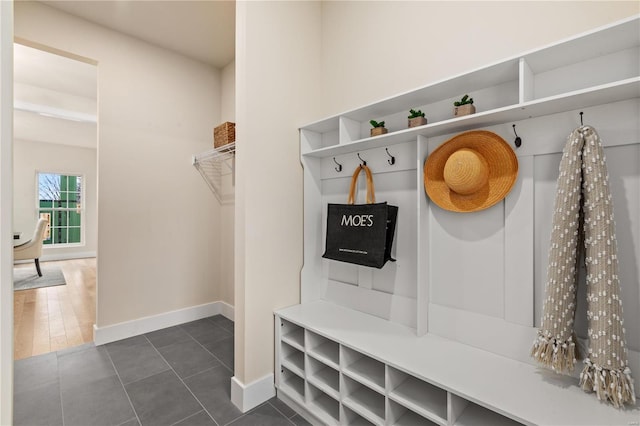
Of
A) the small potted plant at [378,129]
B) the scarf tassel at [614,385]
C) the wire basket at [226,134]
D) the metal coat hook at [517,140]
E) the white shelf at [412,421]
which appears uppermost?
the wire basket at [226,134]

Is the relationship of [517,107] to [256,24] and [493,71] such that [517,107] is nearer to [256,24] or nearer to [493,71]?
[493,71]

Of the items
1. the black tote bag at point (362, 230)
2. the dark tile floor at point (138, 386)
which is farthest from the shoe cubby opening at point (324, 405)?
the black tote bag at point (362, 230)

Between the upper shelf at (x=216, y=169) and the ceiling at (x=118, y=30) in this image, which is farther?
the upper shelf at (x=216, y=169)

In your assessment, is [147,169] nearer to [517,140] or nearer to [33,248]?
[517,140]

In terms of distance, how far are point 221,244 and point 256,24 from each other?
2.19 metres

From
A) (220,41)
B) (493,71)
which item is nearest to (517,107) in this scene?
(493,71)

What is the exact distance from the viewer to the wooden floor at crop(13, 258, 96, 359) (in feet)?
8.13

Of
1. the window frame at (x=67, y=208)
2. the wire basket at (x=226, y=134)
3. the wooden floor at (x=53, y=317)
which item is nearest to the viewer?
the wooden floor at (x=53, y=317)

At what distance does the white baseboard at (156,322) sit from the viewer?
2495 millimetres

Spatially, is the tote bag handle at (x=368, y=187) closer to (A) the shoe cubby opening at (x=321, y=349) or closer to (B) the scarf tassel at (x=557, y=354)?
(A) the shoe cubby opening at (x=321, y=349)

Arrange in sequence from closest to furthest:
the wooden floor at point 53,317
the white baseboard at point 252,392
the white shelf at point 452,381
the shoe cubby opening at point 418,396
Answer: the white shelf at point 452,381 → the shoe cubby opening at point 418,396 → the white baseboard at point 252,392 → the wooden floor at point 53,317

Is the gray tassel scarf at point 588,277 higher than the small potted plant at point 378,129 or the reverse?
the reverse

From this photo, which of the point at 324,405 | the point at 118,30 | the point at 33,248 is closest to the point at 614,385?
the point at 324,405

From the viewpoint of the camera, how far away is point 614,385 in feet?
3.01
